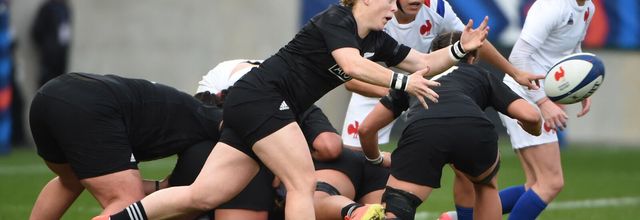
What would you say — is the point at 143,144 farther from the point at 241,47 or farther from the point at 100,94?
the point at 241,47

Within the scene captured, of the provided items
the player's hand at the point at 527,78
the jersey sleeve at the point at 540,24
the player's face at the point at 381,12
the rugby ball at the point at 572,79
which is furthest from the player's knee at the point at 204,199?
the jersey sleeve at the point at 540,24

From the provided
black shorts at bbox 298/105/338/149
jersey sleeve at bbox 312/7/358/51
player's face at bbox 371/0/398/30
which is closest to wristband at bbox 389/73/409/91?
jersey sleeve at bbox 312/7/358/51

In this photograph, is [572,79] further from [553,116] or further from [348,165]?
[348,165]

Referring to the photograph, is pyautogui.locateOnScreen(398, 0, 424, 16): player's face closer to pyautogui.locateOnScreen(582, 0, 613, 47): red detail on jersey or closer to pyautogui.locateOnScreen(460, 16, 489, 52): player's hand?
pyautogui.locateOnScreen(460, 16, 489, 52): player's hand

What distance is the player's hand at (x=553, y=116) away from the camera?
785cm

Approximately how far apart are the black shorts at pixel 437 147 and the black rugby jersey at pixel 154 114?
4.17 ft

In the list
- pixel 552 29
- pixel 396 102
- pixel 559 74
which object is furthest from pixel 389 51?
pixel 552 29

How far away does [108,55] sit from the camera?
58.5 ft

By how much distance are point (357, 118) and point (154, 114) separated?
2.06 meters

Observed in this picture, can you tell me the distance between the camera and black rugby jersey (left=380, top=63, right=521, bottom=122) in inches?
274

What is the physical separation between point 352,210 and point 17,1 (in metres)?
11.3

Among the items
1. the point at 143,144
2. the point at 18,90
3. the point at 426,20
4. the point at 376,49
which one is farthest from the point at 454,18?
the point at 18,90

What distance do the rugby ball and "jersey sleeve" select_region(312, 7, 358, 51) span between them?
5.31ft

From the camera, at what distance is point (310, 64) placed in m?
6.71
